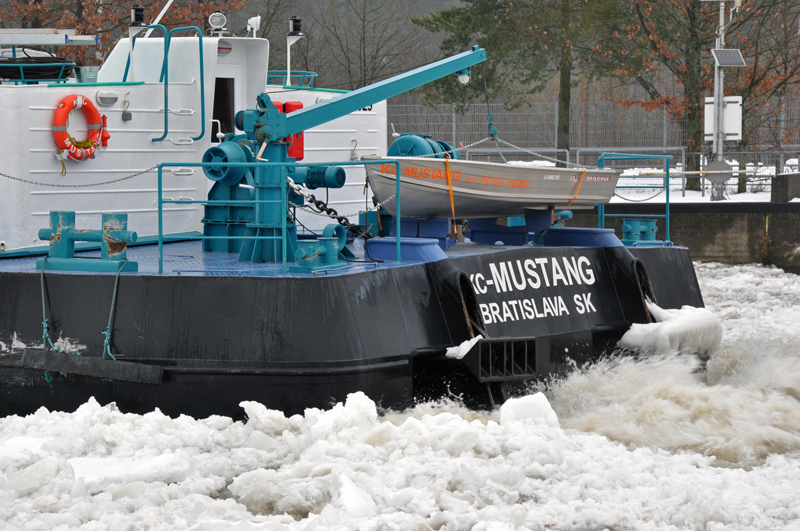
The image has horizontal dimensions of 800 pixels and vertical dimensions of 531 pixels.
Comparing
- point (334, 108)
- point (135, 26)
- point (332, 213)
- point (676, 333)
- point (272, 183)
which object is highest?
point (135, 26)

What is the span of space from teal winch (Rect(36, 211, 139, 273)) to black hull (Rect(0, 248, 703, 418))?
131 mm

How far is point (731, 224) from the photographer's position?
18.4 meters

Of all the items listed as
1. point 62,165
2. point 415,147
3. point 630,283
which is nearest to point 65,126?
point 62,165

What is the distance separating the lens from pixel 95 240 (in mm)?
7059

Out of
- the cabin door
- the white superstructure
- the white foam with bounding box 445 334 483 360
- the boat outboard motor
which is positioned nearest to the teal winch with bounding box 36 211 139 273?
the white superstructure

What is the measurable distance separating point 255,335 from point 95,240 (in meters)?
1.54

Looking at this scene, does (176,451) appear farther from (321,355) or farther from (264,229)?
(264,229)

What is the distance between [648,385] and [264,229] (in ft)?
11.0

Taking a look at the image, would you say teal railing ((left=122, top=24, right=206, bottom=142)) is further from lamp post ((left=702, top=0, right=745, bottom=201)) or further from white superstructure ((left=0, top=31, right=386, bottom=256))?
lamp post ((left=702, top=0, right=745, bottom=201))

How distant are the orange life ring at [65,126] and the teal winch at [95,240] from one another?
1.30 metres

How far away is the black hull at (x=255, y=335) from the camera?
21.3 ft

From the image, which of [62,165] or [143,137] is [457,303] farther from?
[62,165]

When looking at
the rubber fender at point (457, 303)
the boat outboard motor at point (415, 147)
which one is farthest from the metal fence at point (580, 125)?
the rubber fender at point (457, 303)

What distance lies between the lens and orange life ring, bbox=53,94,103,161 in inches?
325
